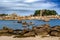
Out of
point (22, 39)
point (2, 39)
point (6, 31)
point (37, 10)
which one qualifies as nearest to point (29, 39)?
point (22, 39)

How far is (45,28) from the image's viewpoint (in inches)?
660

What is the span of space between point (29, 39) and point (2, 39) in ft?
5.59

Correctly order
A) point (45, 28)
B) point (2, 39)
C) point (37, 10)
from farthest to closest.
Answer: point (37, 10), point (45, 28), point (2, 39)

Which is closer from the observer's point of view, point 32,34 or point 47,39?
point 47,39

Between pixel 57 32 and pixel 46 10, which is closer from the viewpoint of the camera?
pixel 57 32

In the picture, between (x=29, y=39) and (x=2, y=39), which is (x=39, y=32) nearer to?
(x=29, y=39)

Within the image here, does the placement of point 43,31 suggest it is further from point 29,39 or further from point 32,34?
point 29,39

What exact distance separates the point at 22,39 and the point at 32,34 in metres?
1.84

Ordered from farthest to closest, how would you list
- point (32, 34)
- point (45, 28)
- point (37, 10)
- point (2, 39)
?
1. point (37, 10)
2. point (45, 28)
3. point (32, 34)
4. point (2, 39)

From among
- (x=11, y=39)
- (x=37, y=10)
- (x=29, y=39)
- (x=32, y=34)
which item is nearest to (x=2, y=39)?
(x=11, y=39)

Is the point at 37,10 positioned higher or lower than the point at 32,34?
higher

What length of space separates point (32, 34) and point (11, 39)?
2273mm

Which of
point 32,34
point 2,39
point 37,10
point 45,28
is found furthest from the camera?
point 37,10

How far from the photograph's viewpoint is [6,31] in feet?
55.4
